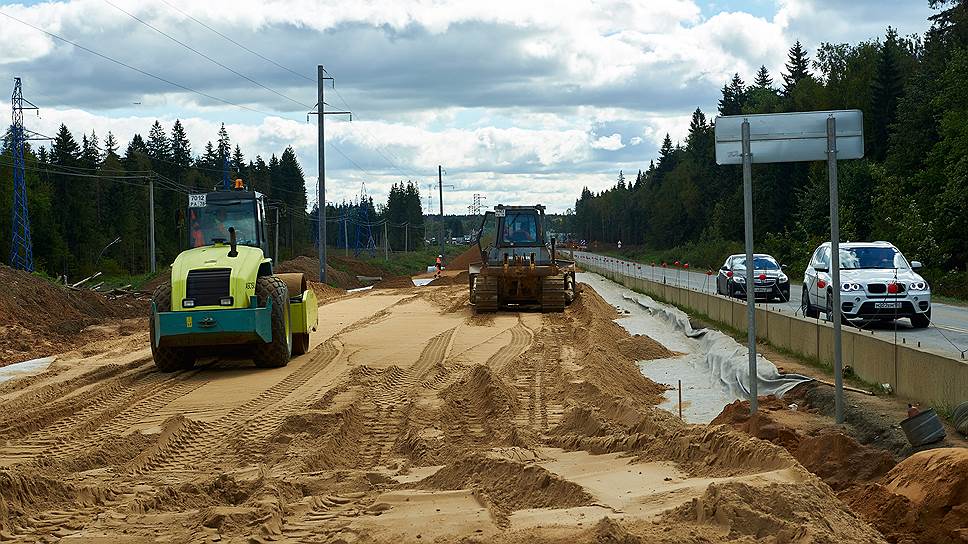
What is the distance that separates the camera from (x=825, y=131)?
11.8 m

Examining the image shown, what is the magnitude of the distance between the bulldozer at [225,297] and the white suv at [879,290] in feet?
37.1

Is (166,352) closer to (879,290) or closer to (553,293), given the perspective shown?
(879,290)

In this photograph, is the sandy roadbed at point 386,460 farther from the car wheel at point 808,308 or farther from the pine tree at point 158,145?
the pine tree at point 158,145

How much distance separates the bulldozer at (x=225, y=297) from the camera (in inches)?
669

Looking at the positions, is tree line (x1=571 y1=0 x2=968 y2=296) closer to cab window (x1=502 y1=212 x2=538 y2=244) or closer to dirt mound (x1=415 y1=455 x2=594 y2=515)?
cab window (x1=502 y1=212 x2=538 y2=244)

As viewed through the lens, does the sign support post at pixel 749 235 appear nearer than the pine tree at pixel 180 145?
Yes

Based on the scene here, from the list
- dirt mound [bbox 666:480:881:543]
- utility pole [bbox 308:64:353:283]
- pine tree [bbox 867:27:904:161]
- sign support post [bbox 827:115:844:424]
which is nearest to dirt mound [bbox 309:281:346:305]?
utility pole [bbox 308:64:353:283]

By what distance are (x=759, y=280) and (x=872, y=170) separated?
76.3 feet

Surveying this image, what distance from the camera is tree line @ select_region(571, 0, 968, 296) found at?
47750 millimetres

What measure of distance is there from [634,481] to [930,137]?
5936 cm

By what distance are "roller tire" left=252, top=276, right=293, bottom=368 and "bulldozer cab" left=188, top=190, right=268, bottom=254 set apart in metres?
1.55

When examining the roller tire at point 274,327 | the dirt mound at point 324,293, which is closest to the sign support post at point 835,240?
the roller tire at point 274,327

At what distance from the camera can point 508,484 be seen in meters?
8.79

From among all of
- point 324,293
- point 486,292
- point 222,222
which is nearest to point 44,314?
point 486,292
